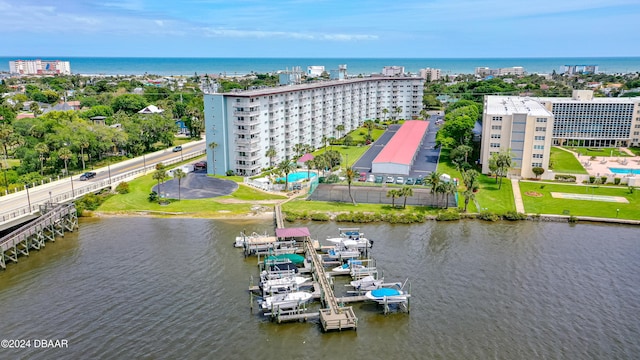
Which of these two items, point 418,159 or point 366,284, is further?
point 418,159

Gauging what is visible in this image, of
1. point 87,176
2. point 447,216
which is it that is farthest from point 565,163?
point 87,176

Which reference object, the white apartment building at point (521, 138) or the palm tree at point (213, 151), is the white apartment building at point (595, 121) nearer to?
the white apartment building at point (521, 138)

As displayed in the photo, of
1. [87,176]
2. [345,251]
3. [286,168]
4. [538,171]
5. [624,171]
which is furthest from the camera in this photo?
[624,171]

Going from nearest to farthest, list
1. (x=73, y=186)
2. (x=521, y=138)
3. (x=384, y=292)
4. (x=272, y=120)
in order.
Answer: (x=384, y=292) → (x=73, y=186) → (x=521, y=138) → (x=272, y=120)

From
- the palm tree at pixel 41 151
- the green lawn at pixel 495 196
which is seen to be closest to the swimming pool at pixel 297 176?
the green lawn at pixel 495 196

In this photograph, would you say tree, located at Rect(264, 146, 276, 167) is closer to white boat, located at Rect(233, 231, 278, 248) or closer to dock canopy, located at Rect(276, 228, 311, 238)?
dock canopy, located at Rect(276, 228, 311, 238)

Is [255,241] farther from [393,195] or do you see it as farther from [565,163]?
[565,163]
